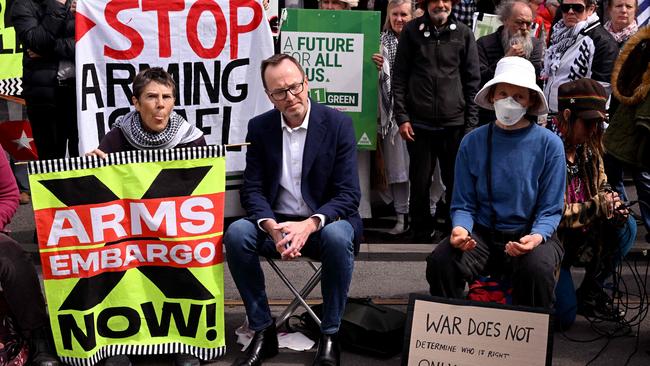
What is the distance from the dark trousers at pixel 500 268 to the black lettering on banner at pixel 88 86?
2498mm

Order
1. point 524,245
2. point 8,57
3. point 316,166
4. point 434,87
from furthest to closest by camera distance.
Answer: point 8,57 → point 434,87 → point 316,166 → point 524,245

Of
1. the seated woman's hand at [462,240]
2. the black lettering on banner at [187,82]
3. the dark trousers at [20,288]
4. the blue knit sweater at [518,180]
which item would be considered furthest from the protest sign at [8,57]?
the seated woman's hand at [462,240]

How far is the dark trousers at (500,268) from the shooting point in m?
4.64

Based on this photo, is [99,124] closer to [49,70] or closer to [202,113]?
[202,113]

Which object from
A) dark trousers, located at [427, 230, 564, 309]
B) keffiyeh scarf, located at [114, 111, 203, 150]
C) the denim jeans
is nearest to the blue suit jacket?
the denim jeans

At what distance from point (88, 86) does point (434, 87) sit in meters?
2.39

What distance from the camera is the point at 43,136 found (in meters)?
7.04

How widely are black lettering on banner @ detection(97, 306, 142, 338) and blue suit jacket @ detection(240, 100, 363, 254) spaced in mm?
804

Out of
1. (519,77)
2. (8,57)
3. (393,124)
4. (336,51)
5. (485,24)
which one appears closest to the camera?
(519,77)

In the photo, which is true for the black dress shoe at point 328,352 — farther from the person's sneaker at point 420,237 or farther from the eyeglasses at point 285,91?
the person's sneaker at point 420,237

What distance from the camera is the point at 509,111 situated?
15.8ft

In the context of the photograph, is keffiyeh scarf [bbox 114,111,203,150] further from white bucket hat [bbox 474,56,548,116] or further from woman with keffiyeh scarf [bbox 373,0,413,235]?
woman with keffiyeh scarf [bbox 373,0,413,235]

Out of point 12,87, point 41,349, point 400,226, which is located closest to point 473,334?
point 41,349

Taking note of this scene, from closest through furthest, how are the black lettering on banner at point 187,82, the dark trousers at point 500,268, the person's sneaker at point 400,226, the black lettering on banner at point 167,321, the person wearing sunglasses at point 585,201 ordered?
the dark trousers at point 500,268, the black lettering on banner at point 167,321, the person wearing sunglasses at point 585,201, the black lettering on banner at point 187,82, the person's sneaker at point 400,226
